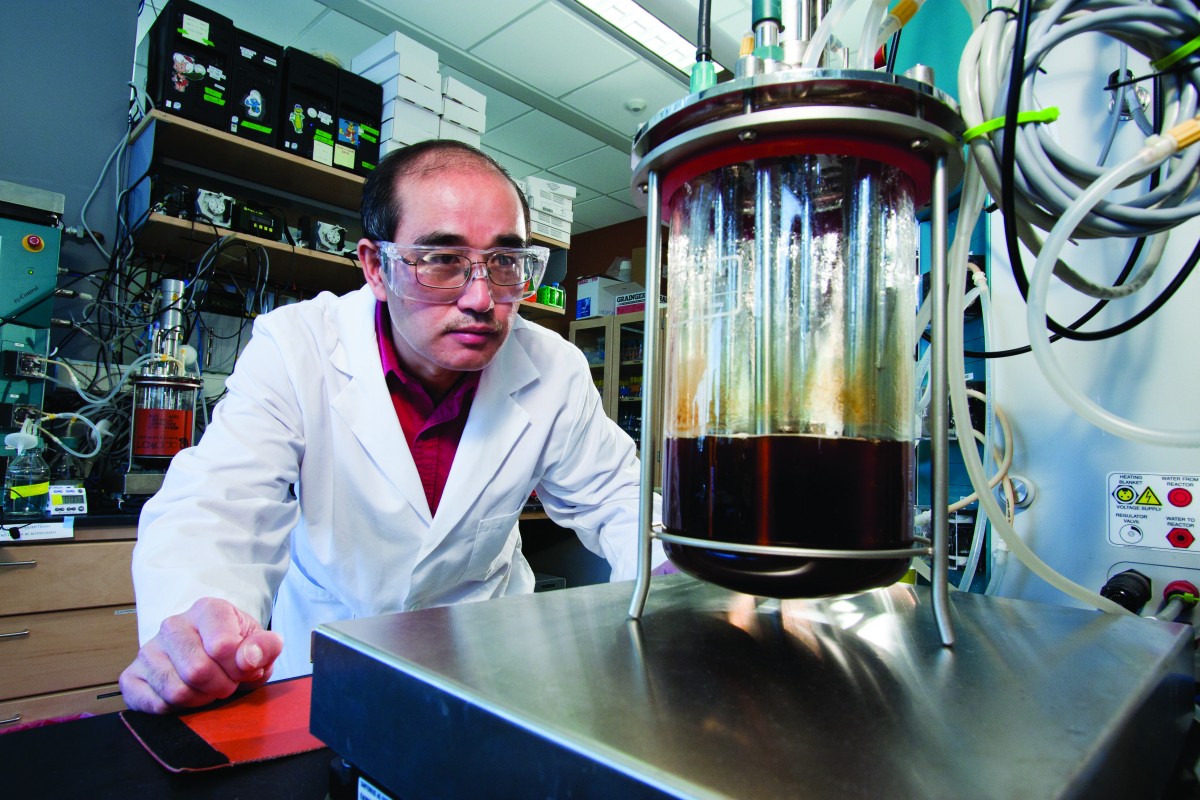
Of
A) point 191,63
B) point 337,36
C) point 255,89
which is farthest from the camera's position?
point 337,36

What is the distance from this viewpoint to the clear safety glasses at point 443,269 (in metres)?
1.17

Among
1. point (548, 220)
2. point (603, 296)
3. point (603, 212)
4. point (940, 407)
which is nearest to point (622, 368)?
point (603, 296)

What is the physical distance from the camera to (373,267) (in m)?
1.37

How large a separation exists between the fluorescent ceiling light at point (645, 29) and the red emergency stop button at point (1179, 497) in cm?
286

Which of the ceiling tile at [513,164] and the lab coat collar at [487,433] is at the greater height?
the ceiling tile at [513,164]

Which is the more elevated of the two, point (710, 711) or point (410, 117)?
point (410, 117)

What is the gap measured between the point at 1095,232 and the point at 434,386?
1.16m

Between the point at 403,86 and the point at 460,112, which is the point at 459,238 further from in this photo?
the point at 460,112

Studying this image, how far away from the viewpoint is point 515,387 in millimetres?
1380

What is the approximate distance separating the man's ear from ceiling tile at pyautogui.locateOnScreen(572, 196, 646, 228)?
466 centimetres

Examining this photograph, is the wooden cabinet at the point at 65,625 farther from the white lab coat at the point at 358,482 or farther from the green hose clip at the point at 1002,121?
the green hose clip at the point at 1002,121

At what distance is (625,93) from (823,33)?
3939mm

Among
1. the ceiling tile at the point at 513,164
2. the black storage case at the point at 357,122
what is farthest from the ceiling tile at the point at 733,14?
the ceiling tile at the point at 513,164

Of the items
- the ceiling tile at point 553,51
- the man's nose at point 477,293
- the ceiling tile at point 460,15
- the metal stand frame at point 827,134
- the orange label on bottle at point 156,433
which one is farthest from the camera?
the ceiling tile at point 553,51
